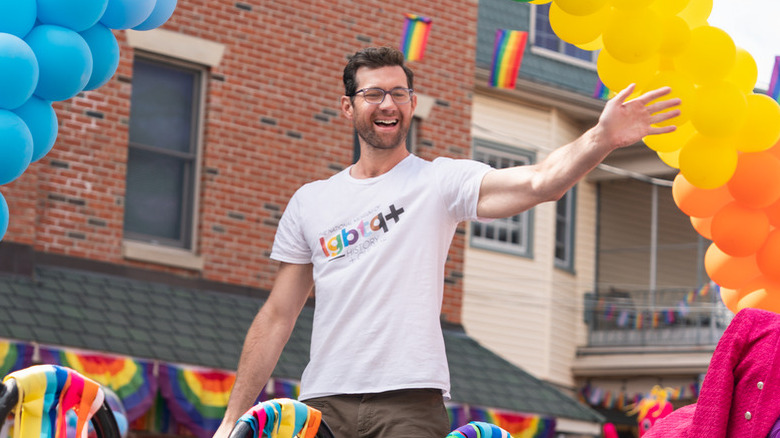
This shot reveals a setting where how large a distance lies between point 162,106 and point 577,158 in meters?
9.35

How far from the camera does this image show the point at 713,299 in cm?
1992

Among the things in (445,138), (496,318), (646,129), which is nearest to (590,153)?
(646,129)

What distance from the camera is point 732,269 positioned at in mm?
6215

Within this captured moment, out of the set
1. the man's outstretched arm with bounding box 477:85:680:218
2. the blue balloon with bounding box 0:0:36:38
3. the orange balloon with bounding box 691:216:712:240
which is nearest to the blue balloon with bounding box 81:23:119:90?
the blue balloon with bounding box 0:0:36:38

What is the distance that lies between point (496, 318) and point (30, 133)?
13.8 m

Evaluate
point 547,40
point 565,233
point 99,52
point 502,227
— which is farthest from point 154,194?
point 565,233

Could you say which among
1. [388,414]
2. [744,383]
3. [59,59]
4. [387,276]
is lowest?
[388,414]

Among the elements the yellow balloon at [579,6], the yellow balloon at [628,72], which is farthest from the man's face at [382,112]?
the yellow balloon at [628,72]

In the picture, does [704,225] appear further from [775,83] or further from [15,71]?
[15,71]

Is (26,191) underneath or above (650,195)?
underneath

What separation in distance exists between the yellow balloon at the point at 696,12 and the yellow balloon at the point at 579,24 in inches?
20.8

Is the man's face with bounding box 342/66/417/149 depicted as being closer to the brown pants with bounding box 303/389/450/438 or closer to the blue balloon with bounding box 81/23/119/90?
the brown pants with bounding box 303/389/450/438

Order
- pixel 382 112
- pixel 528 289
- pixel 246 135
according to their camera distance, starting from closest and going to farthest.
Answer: pixel 382 112 < pixel 246 135 < pixel 528 289

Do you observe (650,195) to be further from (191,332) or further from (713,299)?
(191,332)
